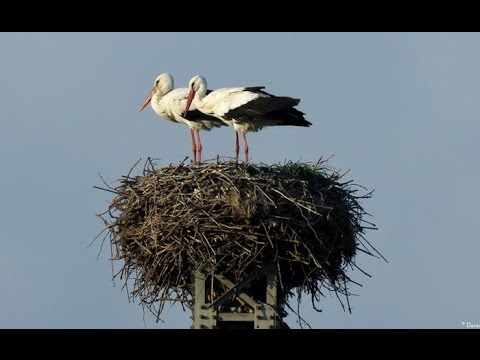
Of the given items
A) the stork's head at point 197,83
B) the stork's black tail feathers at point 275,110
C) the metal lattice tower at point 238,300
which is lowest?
the metal lattice tower at point 238,300

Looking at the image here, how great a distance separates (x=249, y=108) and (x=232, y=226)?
7.70 ft

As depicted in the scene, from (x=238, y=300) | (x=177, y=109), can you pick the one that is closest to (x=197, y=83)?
(x=177, y=109)

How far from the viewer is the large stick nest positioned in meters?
13.7

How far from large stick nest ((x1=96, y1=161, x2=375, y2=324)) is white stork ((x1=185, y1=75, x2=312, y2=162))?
1.00m

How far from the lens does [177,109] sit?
1683 cm

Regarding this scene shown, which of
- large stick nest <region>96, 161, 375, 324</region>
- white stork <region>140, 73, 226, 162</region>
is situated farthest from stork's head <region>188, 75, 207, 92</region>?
large stick nest <region>96, 161, 375, 324</region>

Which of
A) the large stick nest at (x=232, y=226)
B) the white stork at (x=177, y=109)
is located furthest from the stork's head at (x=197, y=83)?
the large stick nest at (x=232, y=226)

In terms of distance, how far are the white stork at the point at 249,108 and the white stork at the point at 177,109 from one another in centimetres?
33

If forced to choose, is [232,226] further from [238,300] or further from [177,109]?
[177,109]

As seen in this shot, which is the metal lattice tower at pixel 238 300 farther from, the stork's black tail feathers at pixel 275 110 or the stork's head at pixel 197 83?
the stork's head at pixel 197 83

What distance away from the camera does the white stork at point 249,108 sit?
15.5 m

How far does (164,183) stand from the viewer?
46.5 ft
